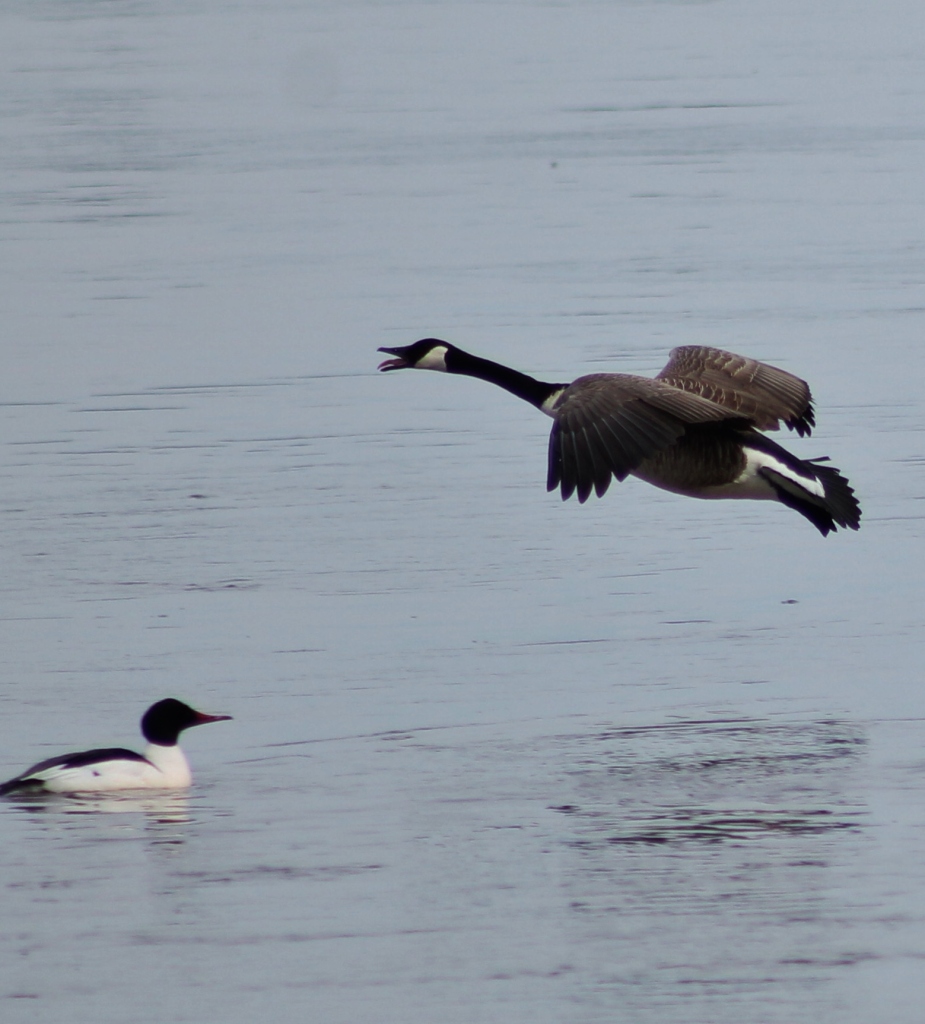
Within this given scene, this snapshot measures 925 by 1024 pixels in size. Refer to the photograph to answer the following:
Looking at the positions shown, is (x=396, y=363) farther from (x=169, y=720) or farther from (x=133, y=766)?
(x=133, y=766)

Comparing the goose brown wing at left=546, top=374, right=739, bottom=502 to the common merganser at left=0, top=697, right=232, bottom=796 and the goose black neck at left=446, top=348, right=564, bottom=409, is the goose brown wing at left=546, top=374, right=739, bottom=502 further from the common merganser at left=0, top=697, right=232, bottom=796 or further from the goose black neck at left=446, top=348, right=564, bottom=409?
the common merganser at left=0, top=697, right=232, bottom=796

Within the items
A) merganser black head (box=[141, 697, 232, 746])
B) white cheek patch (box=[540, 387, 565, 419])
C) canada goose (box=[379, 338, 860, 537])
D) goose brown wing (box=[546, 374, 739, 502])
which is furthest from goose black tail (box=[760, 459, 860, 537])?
merganser black head (box=[141, 697, 232, 746])

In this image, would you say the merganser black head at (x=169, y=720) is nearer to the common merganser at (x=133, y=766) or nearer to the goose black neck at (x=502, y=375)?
the common merganser at (x=133, y=766)

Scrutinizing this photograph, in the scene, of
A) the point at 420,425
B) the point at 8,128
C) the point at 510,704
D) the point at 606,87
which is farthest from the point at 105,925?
the point at 606,87

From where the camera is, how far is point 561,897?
645 cm

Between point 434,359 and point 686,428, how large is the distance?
1.55 m

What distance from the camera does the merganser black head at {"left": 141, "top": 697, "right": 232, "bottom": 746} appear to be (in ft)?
26.0

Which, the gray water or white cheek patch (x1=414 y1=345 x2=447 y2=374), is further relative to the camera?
white cheek patch (x1=414 y1=345 x2=447 y2=374)

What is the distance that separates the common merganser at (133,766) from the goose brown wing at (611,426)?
157 centimetres

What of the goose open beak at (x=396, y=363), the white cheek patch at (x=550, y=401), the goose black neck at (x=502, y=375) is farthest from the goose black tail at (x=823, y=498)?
the goose open beak at (x=396, y=363)

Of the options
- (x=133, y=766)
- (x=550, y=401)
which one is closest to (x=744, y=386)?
(x=550, y=401)

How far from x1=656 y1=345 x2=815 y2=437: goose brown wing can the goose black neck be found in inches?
23.0

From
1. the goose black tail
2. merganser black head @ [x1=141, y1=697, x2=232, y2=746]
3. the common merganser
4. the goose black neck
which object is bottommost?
the common merganser

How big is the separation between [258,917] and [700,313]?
8.32 metres
